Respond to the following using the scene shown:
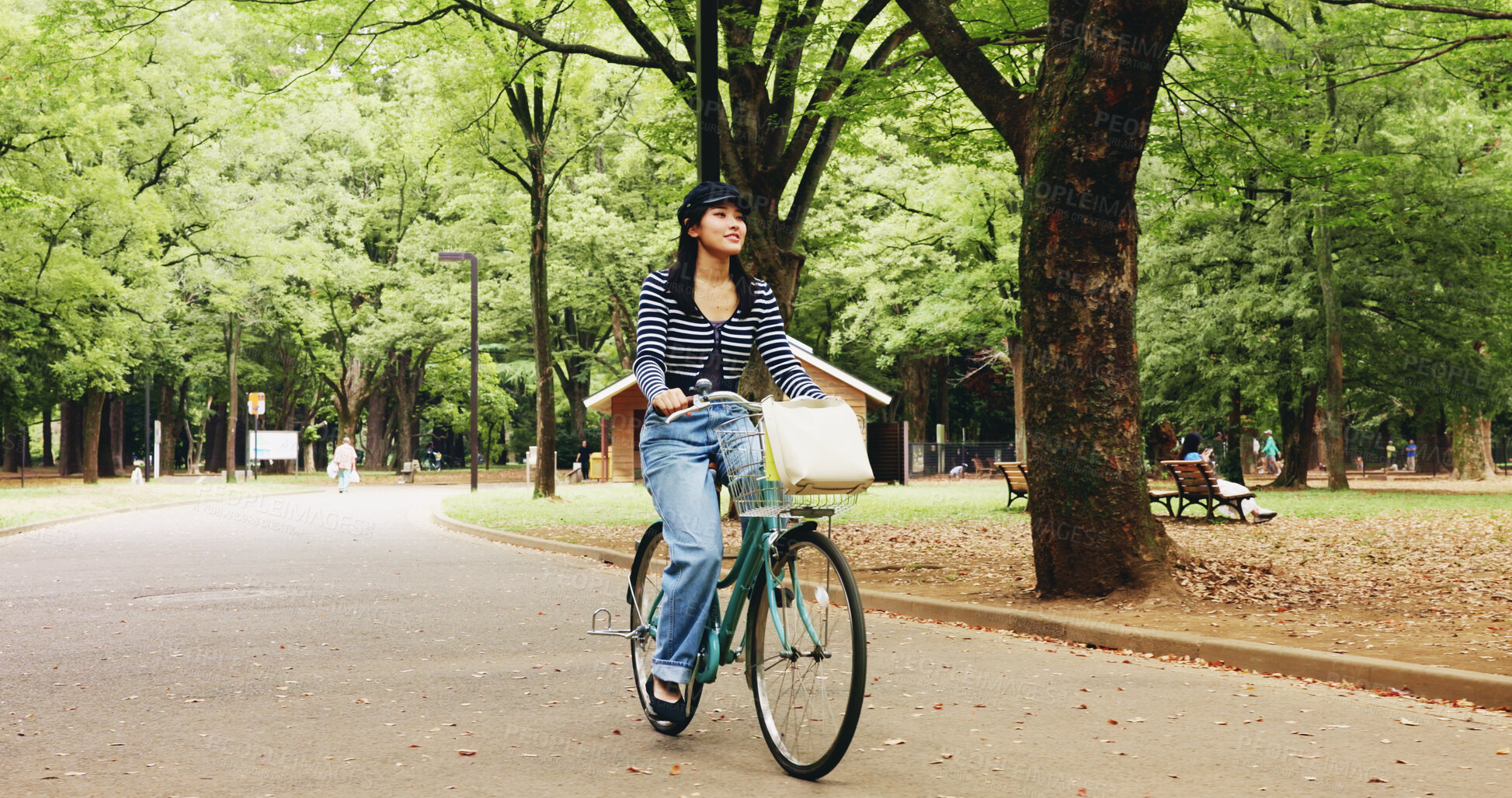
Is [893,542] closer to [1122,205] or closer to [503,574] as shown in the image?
[503,574]

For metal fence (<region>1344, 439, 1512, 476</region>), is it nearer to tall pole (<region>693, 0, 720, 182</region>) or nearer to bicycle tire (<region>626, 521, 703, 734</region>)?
tall pole (<region>693, 0, 720, 182</region>)

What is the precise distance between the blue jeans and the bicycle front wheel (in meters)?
0.21

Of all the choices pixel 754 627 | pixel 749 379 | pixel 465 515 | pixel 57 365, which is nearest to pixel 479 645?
pixel 754 627

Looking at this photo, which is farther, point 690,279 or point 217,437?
point 217,437

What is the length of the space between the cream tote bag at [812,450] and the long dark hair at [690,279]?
0.87 m

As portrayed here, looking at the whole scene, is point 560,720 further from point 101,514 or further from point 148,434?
point 148,434

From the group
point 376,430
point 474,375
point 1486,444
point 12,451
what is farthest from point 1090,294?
point 12,451

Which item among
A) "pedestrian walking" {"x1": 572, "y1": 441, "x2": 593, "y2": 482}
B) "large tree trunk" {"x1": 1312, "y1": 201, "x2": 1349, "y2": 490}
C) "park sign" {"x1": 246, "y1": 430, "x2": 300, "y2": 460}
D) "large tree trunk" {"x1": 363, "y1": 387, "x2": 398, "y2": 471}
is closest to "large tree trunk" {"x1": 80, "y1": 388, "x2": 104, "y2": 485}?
"park sign" {"x1": 246, "y1": 430, "x2": 300, "y2": 460}

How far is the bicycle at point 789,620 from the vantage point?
420 cm

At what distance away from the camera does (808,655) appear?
4332 millimetres

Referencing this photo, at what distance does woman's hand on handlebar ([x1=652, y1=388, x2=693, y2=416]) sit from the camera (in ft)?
14.3

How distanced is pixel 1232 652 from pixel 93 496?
93.3 feet

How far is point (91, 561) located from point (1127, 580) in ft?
35.3

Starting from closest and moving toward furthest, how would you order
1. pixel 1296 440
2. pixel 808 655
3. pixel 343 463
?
1. pixel 808 655
2. pixel 1296 440
3. pixel 343 463
